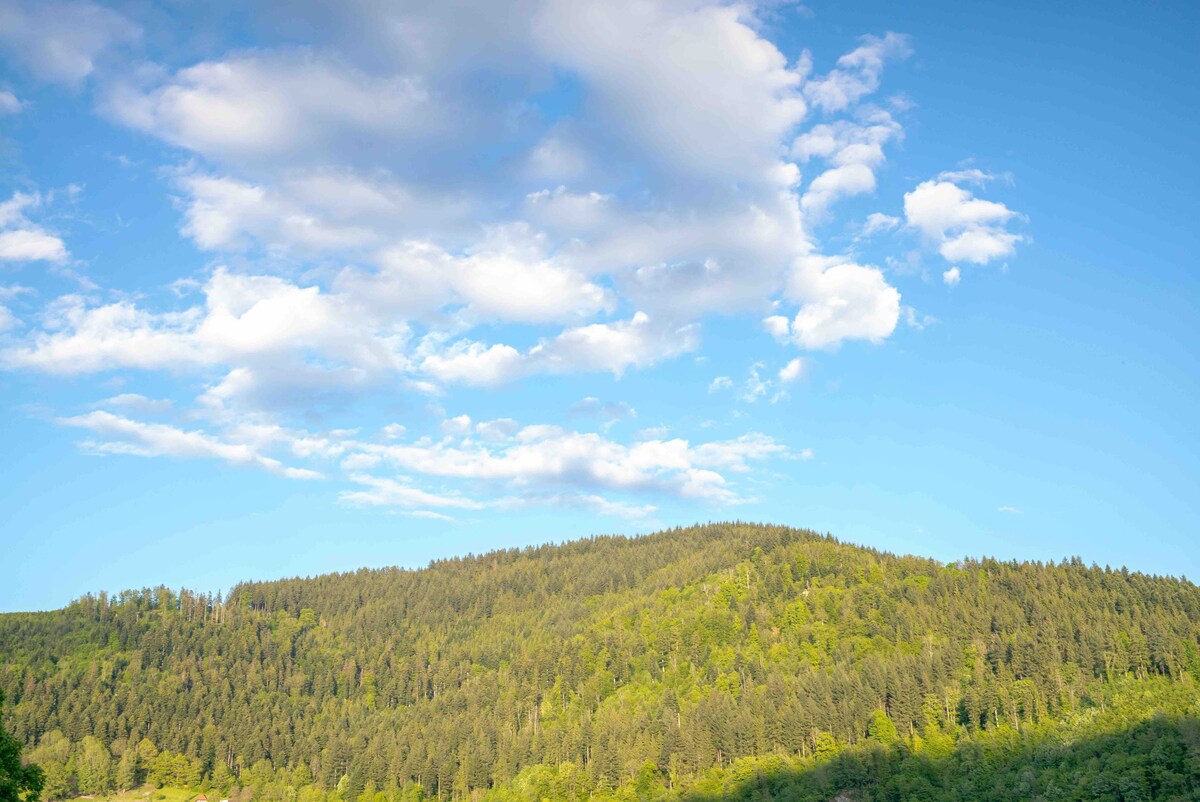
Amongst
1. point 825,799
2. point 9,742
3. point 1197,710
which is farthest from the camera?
point 825,799

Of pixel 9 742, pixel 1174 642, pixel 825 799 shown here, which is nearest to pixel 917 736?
pixel 825 799

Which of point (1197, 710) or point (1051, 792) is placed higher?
point (1197, 710)

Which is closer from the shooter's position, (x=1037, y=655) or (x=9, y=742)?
(x=9, y=742)

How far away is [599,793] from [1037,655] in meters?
98.3

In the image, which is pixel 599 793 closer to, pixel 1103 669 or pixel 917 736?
pixel 917 736

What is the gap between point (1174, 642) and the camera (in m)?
193

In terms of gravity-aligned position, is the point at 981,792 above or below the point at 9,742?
below

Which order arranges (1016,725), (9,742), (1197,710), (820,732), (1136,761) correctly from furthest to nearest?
(820,732) → (1016,725) → (1197,710) → (1136,761) → (9,742)

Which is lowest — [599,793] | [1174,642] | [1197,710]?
[599,793]

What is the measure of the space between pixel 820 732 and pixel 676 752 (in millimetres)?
31085

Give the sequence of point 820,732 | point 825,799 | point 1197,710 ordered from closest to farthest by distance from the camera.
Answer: point 1197,710, point 825,799, point 820,732

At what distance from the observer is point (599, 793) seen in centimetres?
19825

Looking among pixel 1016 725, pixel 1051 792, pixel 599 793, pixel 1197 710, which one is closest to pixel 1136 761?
pixel 1051 792

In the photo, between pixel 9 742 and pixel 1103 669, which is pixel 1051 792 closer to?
pixel 1103 669
